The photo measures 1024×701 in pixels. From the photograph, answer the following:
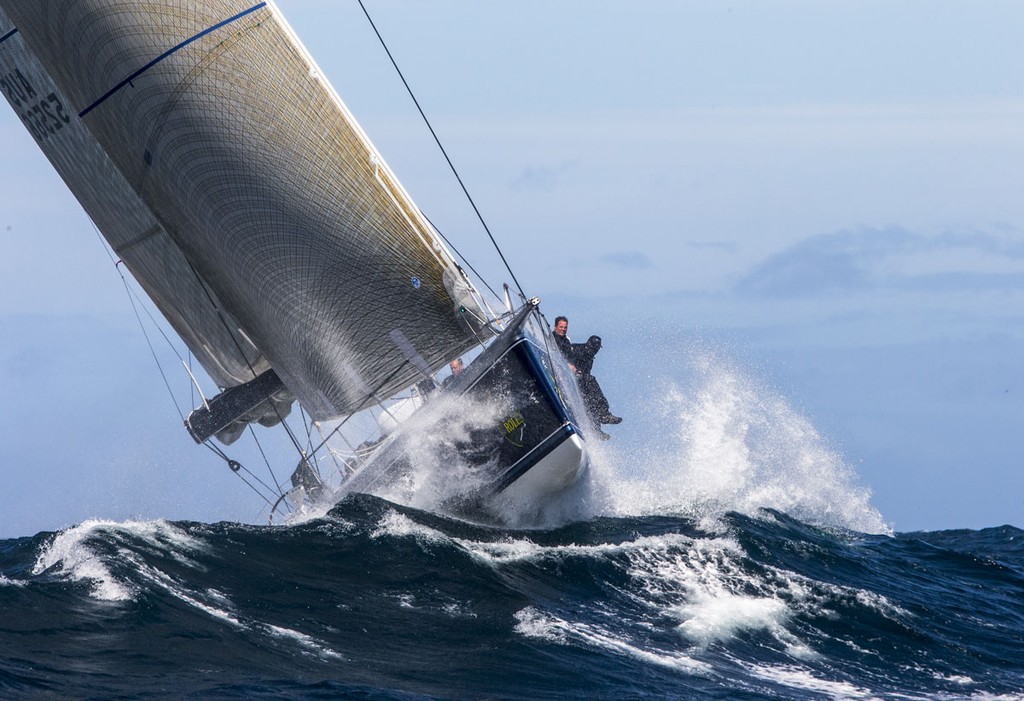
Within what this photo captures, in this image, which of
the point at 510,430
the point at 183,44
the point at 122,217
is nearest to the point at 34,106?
the point at 122,217

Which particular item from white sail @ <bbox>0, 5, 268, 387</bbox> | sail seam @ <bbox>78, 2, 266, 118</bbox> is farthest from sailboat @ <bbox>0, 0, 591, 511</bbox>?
white sail @ <bbox>0, 5, 268, 387</bbox>

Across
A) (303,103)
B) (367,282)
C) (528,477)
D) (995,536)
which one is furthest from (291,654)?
(995,536)

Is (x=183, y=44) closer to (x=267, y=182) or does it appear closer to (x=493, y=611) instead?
(x=267, y=182)

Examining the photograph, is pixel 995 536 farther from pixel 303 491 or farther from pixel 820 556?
pixel 303 491

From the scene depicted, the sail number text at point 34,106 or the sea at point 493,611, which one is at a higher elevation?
the sail number text at point 34,106

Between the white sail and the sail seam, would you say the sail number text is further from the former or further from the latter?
the sail seam

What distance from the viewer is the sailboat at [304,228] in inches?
557

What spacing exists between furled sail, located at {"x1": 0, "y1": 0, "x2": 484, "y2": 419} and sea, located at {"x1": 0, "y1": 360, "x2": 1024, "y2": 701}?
1872 millimetres

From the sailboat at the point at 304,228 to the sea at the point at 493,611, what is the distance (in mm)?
1095

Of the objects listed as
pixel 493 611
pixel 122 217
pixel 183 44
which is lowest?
pixel 493 611

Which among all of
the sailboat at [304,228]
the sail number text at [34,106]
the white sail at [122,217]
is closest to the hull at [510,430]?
the sailboat at [304,228]

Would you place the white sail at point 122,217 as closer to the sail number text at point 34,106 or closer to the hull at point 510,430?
the sail number text at point 34,106

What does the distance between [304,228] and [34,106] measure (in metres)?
5.11

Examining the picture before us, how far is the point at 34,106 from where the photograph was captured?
1738cm
